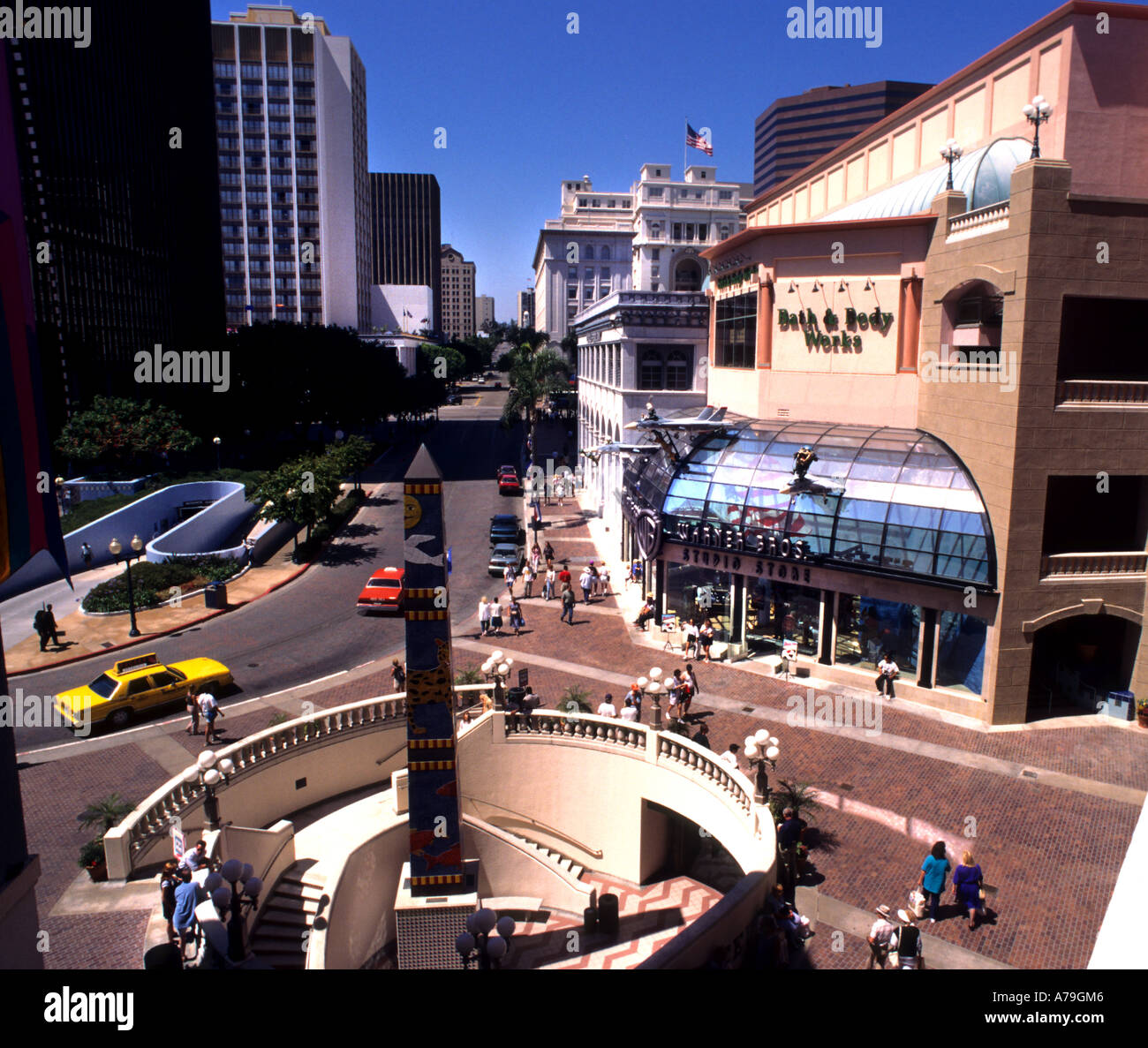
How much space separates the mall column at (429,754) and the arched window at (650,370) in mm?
35357

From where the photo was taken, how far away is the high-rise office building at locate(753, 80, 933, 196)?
560 feet

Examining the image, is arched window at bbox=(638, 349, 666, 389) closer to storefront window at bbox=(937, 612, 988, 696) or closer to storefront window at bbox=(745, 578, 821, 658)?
storefront window at bbox=(745, 578, 821, 658)

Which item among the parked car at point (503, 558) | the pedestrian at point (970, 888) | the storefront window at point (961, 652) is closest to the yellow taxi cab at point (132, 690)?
the parked car at point (503, 558)

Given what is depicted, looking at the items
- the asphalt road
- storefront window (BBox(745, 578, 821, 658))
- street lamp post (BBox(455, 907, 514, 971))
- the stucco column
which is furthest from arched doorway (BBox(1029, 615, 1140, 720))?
the asphalt road

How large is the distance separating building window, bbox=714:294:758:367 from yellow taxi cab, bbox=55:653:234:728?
23730 mm

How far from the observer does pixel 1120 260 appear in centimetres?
2412

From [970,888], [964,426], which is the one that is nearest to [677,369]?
[964,426]

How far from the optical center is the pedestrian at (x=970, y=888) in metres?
16.0

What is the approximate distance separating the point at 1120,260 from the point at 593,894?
21.9m

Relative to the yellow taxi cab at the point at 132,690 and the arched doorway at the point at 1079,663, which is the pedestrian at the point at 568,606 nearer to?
the yellow taxi cab at the point at 132,690

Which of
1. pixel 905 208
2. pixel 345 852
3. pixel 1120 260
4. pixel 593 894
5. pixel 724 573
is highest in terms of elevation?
pixel 905 208

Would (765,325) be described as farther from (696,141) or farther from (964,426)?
(696,141)
